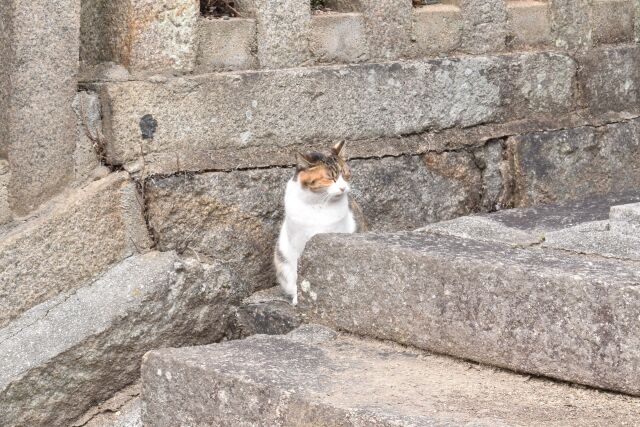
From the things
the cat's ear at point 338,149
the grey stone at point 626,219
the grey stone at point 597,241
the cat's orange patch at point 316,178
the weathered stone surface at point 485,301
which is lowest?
the weathered stone surface at point 485,301

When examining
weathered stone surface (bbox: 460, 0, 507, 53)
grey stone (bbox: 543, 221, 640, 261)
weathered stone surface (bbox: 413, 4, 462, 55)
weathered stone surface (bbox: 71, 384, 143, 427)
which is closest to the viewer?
grey stone (bbox: 543, 221, 640, 261)

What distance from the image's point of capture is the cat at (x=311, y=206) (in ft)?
15.3

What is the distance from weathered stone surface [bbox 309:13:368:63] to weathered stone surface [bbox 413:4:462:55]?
31cm

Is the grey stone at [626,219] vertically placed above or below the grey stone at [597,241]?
above

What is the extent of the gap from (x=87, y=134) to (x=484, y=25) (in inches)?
78.5

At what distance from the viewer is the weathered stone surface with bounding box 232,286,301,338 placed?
15.2ft

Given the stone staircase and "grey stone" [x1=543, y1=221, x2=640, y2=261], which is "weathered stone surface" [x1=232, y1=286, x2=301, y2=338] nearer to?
the stone staircase

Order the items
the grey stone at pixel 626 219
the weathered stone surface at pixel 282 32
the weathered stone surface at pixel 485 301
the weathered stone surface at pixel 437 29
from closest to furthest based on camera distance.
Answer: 1. the weathered stone surface at pixel 485 301
2. the grey stone at pixel 626 219
3. the weathered stone surface at pixel 282 32
4. the weathered stone surface at pixel 437 29

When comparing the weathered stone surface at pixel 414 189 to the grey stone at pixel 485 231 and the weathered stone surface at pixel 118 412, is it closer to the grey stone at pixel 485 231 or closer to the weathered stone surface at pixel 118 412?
the grey stone at pixel 485 231

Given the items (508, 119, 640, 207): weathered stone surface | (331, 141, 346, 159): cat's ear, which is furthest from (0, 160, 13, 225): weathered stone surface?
(508, 119, 640, 207): weathered stone surface

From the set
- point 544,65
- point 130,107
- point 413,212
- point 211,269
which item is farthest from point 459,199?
point 130,107

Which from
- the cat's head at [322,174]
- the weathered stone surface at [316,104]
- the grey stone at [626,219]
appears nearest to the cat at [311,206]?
the cat's head at [322,174]

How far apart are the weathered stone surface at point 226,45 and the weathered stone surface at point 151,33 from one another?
7 centimetres

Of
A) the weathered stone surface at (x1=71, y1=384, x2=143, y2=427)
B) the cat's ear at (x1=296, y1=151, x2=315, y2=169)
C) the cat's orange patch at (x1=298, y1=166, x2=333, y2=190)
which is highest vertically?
the cat's ear at (x1=296, y1=151, x2=315, y2=169)
